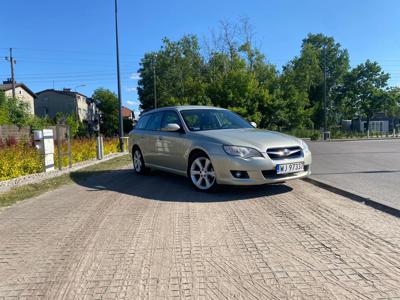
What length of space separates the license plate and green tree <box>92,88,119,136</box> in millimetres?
65738

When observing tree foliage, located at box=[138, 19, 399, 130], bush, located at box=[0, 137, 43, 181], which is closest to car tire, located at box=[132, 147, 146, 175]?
bush, located at box=[0, 137, 43, 181]

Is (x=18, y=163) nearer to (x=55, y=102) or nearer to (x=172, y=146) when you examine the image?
(x=172, y=146)

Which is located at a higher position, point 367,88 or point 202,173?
point 367,88

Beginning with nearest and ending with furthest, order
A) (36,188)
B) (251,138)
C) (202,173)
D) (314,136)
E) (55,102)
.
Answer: (251,138)
(202,173)
(36,188)
(314,136)
(55,102)

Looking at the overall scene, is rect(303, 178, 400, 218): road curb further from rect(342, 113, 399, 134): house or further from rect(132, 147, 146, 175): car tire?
rect(342, 113, 399, 134): house

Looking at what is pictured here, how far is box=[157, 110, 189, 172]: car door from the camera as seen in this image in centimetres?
697

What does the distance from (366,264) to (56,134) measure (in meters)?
9.86

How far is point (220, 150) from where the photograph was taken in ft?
19.7

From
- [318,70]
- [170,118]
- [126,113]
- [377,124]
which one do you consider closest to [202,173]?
[170,118]

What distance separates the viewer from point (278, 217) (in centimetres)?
475

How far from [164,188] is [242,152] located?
6.58 ft

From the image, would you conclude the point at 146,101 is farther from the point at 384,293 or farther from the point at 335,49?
the point at 384,293

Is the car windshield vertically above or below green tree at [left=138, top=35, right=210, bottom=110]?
below

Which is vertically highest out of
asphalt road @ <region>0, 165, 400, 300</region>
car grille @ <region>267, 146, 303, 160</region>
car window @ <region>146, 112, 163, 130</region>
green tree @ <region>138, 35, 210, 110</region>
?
green tree @ <region>138, 35, 210, 110</region>
